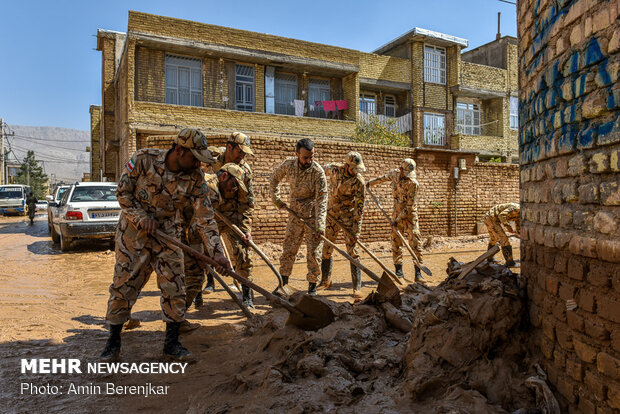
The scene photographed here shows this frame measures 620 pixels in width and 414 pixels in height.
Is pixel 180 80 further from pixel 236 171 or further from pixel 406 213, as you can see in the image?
pixel 236 171

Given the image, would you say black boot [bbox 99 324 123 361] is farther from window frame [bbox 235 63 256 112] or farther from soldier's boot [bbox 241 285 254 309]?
window frame [bbox 235 63 256 112]

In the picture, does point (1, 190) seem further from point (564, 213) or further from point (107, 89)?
point (564, 213)

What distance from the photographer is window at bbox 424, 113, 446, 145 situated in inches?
792

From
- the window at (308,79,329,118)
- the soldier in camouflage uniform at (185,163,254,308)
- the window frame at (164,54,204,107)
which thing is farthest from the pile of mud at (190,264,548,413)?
the window at (308,79,329,118)

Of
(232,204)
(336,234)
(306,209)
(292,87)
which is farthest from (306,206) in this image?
(292,87)

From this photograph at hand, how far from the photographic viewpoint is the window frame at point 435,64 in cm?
1988

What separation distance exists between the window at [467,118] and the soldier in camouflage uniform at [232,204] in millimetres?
18894

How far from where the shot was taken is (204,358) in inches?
131

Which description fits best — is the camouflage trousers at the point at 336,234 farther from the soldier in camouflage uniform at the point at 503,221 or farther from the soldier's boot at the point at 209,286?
the soldier in camouflage uniform at the point at 503,221

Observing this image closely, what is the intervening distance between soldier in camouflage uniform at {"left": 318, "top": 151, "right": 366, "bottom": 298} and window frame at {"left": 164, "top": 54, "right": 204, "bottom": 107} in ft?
36.8

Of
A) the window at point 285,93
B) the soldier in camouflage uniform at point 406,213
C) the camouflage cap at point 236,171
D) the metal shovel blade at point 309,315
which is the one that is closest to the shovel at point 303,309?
the metal shovel blade at point 309,315

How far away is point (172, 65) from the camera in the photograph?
49.0 feet

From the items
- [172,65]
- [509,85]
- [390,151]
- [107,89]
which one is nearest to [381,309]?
[390,151]

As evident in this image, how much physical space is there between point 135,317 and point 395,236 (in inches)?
160
